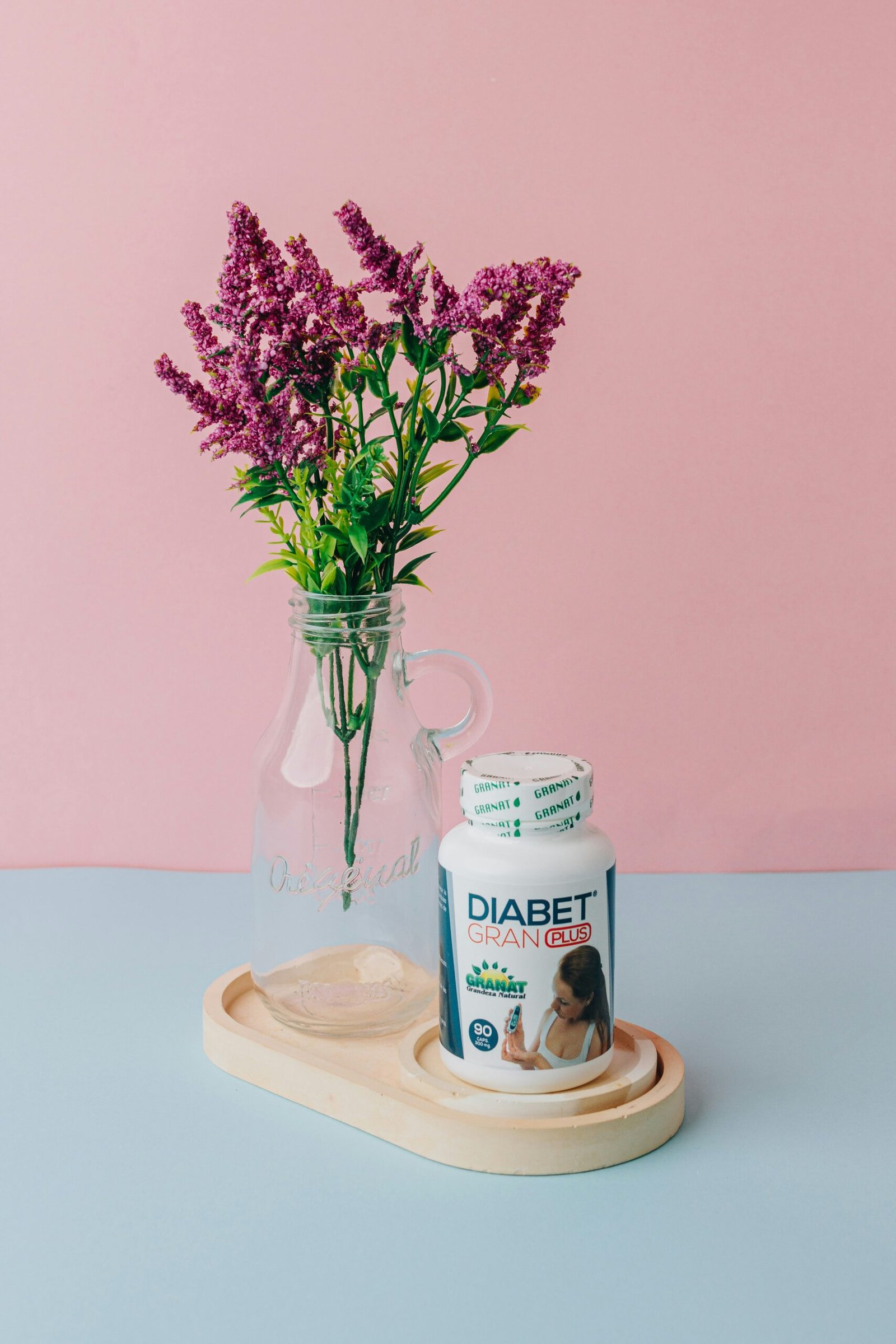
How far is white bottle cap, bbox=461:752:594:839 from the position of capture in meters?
0.61

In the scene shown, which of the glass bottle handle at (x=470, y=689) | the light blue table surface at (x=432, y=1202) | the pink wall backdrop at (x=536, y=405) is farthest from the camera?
the pink wall backdrop at (x=536, y=405)

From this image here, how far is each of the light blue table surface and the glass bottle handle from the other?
23 centimetres

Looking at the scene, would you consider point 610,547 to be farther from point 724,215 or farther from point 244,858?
point 244,858

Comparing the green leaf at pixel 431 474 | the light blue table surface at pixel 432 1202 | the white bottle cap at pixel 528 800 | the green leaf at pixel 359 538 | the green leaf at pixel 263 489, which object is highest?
the green leaf at pixel 431 474

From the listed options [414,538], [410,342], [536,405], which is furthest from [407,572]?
[536,405]

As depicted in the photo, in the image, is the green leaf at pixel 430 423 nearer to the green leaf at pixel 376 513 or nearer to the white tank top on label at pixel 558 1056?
the green leaf at pixel 376 513

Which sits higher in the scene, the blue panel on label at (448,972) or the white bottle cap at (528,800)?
the white bottle cap at (528,800)

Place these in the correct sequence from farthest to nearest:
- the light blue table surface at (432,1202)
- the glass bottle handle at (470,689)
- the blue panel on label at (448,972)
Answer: the glass bottle handle at (470,689) → the blue panel on label at (448,972) → the light blue table surface at (432,1202)

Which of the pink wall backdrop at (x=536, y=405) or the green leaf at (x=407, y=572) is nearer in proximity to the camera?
the green leaf at (x=407, y=572)

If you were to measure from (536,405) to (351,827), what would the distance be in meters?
0.56

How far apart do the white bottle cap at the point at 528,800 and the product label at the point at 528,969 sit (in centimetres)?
3

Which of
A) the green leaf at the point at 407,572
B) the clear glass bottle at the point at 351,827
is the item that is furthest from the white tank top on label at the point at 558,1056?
the green leaf at the point at 407,572

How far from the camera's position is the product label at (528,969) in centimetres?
62

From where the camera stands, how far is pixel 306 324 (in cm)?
69
